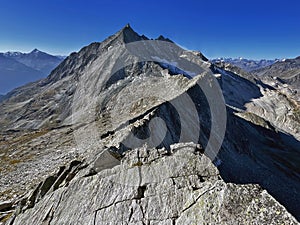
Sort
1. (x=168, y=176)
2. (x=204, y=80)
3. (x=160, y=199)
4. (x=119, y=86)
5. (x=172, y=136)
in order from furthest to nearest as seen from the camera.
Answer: (x=119, y=86), (x=204, y=80), (x=172, y=136), (x=168, y=176), (x=160, y=199)

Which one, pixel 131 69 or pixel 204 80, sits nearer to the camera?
pixel 204 80

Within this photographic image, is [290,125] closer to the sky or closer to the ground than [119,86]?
closer to the ground

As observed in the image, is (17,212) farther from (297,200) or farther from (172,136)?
(297,200)

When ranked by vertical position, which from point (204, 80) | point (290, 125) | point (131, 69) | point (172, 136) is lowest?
point (290, 125)

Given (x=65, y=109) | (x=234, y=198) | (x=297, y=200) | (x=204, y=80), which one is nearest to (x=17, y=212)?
(x=234, y=198)

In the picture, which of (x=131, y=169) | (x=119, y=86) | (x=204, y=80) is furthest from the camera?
(x=119, y=86)

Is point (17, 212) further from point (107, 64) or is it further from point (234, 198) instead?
point (107, 64)
